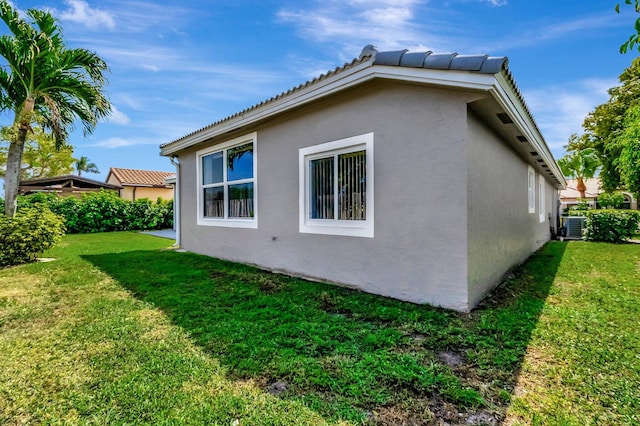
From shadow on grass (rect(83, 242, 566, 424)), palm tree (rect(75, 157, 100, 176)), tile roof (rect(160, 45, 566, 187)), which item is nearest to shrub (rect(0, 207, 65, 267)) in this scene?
shadow on grass (rect(83, 242, 566, 424))

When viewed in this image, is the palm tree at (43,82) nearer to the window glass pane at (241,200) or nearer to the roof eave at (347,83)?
the roof eave at (347,83)

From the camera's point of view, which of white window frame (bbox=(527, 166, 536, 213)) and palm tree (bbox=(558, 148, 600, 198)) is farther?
palm tree (bbox=(558, 148, 600, 198))

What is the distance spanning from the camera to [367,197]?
212 inches

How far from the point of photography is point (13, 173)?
8852mm

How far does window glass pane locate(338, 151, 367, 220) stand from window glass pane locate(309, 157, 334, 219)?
0.24 metres

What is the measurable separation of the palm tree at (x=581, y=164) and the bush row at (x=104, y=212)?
3291cm

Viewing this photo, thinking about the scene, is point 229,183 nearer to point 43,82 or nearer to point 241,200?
point 241,200

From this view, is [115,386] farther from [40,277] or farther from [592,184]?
[592,184]

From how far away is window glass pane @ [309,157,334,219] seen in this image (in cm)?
605

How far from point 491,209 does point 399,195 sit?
6.26 feet

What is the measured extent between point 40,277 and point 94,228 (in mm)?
12242

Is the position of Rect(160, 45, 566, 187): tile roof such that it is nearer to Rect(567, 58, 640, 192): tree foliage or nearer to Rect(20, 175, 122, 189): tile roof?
Rect(567, 58, 640, 192): tree foliage

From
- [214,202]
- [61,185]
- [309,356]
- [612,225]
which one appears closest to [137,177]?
[61,185]

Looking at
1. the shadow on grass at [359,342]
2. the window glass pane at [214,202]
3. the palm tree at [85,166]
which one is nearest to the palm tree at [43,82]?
the window glass pane at [214,202]
